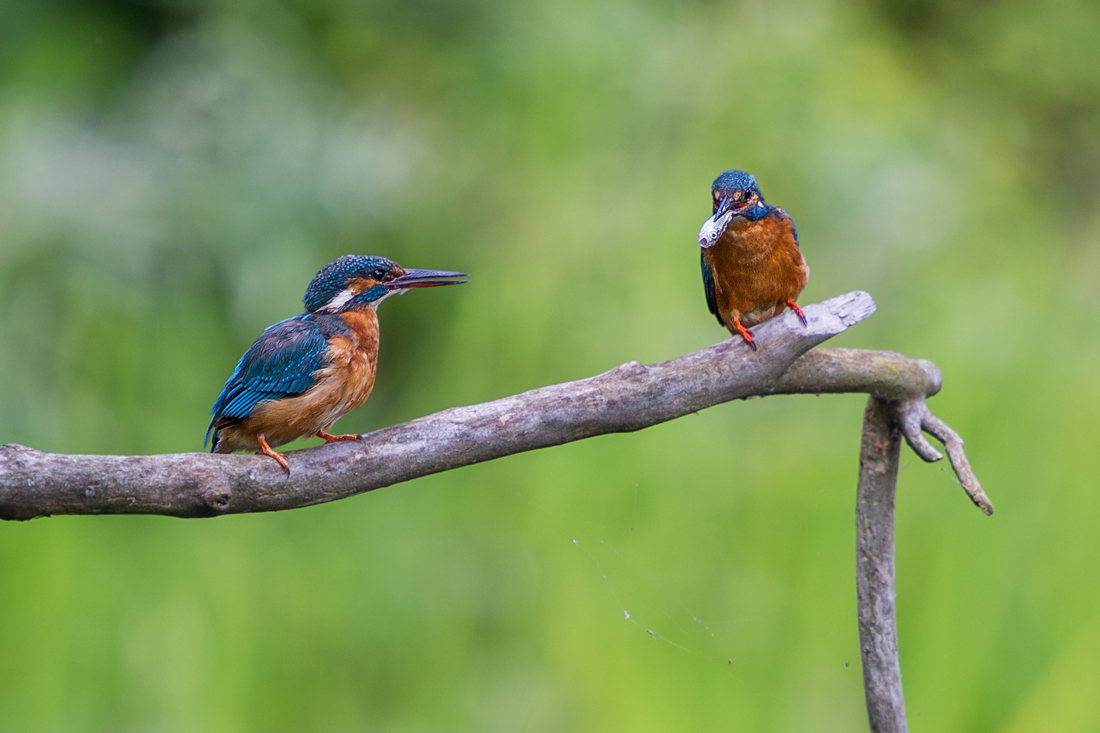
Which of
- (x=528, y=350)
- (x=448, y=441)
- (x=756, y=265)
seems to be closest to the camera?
(x=448, y=441)

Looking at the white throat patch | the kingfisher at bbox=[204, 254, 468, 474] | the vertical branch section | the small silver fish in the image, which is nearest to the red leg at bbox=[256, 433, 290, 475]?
the kingfisher at bbox=[204, 254, 468, 474]

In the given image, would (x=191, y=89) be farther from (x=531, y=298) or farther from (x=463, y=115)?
(x=531, y=298)

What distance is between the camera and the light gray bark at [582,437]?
3.88ft

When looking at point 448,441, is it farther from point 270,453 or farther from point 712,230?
point 712,230

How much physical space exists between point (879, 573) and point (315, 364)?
3.14 ft

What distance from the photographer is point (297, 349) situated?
148 cm

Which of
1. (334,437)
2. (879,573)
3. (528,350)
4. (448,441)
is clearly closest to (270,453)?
(334,437)

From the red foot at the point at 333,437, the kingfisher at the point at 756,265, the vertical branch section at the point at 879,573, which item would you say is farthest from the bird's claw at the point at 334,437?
the vertical branch section at the point at 879,573

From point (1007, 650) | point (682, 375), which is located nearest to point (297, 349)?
point (682, 375)

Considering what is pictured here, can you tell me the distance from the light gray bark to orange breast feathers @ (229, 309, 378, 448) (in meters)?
0.16

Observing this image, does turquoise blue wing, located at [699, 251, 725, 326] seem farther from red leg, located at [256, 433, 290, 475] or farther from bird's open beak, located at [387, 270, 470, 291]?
red leg, located at [256, 433, 290, 475]

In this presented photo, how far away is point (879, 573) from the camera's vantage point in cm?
156

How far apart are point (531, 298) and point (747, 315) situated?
0.95 meters

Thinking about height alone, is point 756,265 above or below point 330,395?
Answer: above
